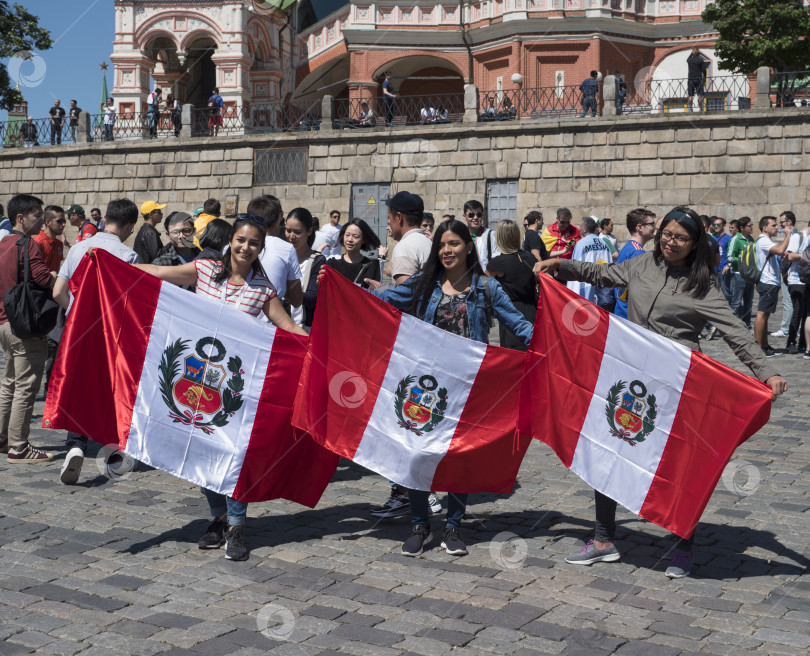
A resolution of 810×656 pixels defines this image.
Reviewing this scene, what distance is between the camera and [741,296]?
16422 millimetres

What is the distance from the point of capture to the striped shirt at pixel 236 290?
226 inches

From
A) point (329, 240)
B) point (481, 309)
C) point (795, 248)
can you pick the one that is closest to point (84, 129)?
point (329, 240)

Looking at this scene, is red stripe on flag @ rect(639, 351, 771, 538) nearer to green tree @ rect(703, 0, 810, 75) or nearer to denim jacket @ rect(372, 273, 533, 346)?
denim jacket @ rect(372, 273, 533, 346)

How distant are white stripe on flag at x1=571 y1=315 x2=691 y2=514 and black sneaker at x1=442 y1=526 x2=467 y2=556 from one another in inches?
29.8

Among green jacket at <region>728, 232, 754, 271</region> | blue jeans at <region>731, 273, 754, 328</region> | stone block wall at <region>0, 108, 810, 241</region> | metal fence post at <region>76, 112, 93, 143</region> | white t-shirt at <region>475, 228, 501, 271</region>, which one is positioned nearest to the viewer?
white t-shirt at <region>475, 228, 501, 271</region>

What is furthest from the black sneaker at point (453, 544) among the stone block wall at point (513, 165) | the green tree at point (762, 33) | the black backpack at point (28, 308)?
the green tree at point (762, 33)

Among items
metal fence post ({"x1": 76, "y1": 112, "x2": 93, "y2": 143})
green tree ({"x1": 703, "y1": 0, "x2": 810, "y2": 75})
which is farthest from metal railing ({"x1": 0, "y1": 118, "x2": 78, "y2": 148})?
green tree ({"x1": 703, "y1": 0, "x2": 810, "y2": 75})

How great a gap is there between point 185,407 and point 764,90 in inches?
892

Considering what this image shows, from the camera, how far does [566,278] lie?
5.70 metres

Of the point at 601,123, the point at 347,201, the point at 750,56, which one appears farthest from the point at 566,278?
the point at 750,56

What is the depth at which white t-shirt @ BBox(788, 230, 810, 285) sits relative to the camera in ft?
45.0

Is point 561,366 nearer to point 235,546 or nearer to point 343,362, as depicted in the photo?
point 343,362

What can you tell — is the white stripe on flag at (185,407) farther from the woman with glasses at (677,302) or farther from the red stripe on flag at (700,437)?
the red stripe on flag at (700,437)

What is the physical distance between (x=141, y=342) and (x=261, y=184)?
2509 centimetres
